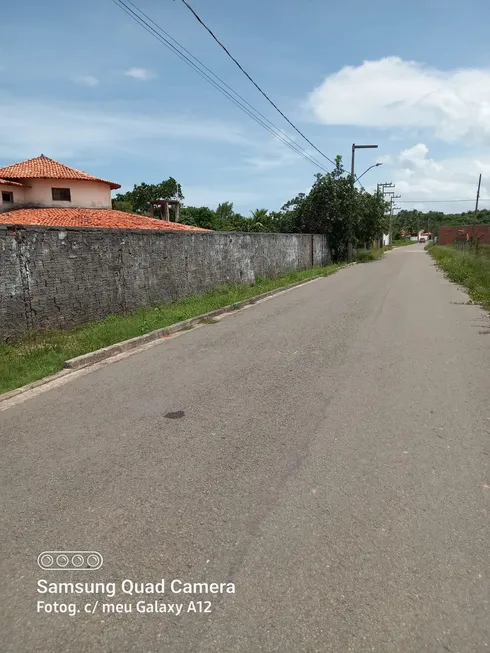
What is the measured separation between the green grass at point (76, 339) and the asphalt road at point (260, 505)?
702 mm

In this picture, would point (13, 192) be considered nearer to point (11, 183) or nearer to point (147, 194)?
point (11, 183)

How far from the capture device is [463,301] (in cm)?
1412

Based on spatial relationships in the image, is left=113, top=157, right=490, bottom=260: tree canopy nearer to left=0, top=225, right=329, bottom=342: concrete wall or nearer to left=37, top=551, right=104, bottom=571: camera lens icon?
left=0, top=225, right=329, bottom=342: concrete wall

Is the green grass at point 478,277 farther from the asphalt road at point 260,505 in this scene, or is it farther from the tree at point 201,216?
the tree at point 201,216

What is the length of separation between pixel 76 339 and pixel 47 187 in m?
27.2

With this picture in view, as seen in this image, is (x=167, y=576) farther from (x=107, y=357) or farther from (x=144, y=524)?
(x=107, y=357)

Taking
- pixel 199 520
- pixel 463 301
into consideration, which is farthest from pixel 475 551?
pixel 463 301

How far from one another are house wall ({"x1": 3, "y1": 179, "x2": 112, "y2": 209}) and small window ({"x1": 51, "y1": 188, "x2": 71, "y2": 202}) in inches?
7.7

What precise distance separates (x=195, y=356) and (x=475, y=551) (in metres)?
5.44

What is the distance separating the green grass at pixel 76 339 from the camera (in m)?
6.60

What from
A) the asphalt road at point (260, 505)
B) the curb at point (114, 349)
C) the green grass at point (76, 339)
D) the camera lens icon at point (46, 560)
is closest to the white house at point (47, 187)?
the green grass at point (76, 339)

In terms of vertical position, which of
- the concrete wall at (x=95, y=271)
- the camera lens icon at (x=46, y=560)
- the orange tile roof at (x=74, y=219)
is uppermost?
the orange tile roof at (x=74, y=219)

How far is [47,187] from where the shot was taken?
31891 mm

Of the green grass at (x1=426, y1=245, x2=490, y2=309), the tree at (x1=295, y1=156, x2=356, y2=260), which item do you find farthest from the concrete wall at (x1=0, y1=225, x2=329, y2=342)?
the tree at (x1=295, y1=156, x2=356, y2=260)
